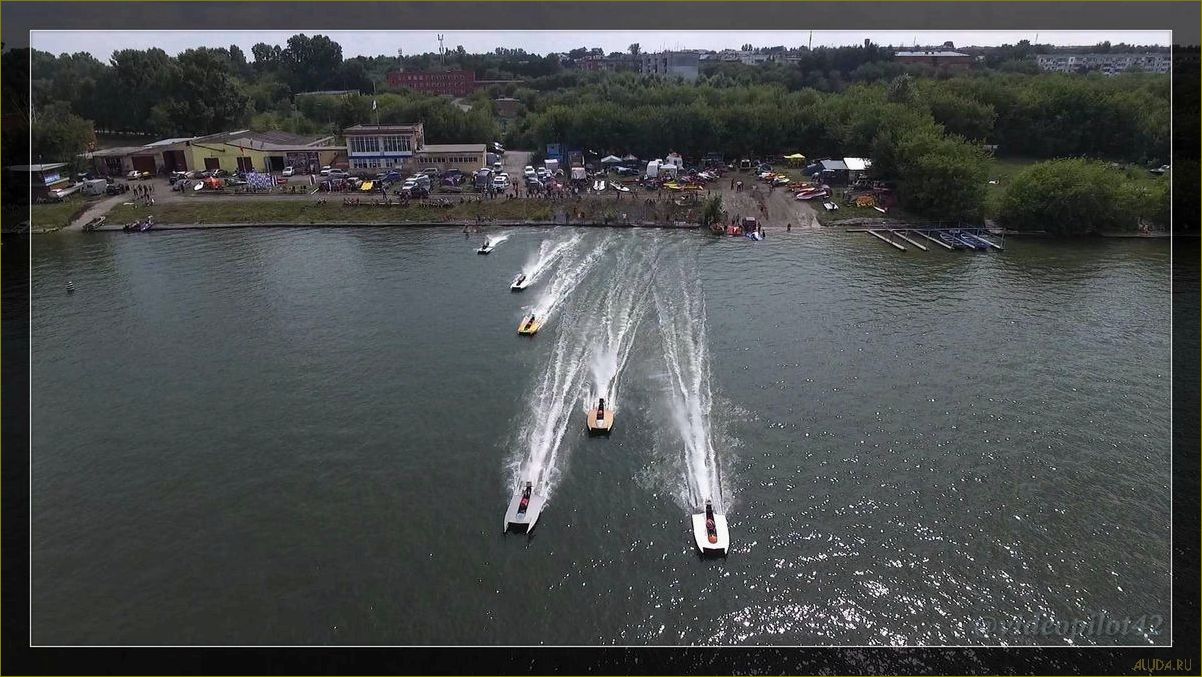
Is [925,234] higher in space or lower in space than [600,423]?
higher

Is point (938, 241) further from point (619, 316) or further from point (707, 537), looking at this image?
point (707, 537)

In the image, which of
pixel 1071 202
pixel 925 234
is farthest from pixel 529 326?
pixel 1071 202

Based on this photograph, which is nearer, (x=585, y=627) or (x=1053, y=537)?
(x=585, y=627)

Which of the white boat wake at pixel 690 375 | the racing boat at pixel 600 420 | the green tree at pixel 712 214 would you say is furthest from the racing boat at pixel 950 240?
the racing boat at pixel 600 420

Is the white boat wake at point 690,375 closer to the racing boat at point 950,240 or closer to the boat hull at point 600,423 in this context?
the boat hull at point 600,423

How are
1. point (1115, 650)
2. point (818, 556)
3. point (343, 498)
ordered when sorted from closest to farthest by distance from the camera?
point (1115, 650), point (818, 556), point (343, 498)

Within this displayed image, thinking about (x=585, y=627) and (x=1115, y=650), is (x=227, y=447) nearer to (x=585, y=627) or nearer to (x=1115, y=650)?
(x=585, y=627)

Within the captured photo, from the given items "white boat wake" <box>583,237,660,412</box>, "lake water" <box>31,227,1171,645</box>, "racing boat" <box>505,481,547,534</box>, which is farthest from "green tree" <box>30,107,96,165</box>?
"racing boat" <box>505,481,547,534</box>

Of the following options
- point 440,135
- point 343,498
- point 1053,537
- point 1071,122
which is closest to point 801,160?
point 1071,122
